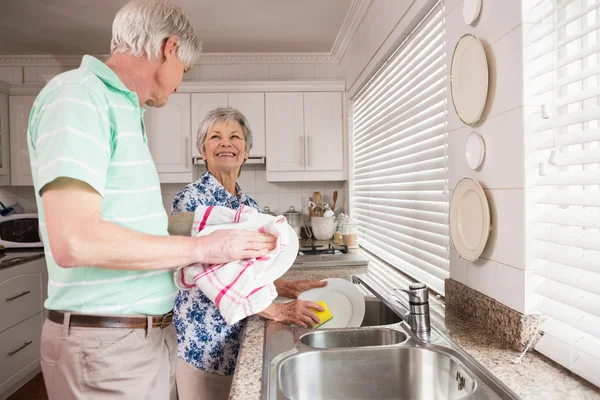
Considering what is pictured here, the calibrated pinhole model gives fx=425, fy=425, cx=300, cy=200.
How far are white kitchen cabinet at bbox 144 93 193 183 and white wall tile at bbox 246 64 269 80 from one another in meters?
0.60

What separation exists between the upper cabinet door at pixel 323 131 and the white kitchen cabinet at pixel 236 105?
0.36m

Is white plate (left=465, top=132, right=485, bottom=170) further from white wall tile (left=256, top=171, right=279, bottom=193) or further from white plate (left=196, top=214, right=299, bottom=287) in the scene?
white wall tile (left=256, top=171, right=279, bottom=193)

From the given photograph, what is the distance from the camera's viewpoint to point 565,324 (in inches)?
33.9

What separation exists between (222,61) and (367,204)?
5.95 feet

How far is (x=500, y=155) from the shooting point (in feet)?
3.36

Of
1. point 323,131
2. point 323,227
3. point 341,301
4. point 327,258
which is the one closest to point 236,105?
point 323,131

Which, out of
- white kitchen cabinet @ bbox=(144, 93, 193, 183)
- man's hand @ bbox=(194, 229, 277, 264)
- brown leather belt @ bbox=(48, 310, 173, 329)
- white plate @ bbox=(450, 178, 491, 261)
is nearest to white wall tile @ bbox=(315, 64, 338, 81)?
white kitchen cabinet @ bbox=(144, 93, 193, 183)

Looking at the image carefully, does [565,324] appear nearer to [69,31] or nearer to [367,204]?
[367,204]

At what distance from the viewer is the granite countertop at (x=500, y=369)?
0.76 metres

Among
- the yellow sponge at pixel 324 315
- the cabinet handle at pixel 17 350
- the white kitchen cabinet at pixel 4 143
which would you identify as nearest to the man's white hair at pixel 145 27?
the yellow sponge at pixel 324 315

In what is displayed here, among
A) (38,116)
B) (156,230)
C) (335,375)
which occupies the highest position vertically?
(38,116)

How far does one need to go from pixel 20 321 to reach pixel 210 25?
2321 mm

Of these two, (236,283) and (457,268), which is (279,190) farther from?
(236,283)

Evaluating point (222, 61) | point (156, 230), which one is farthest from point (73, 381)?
point (222, 61)
